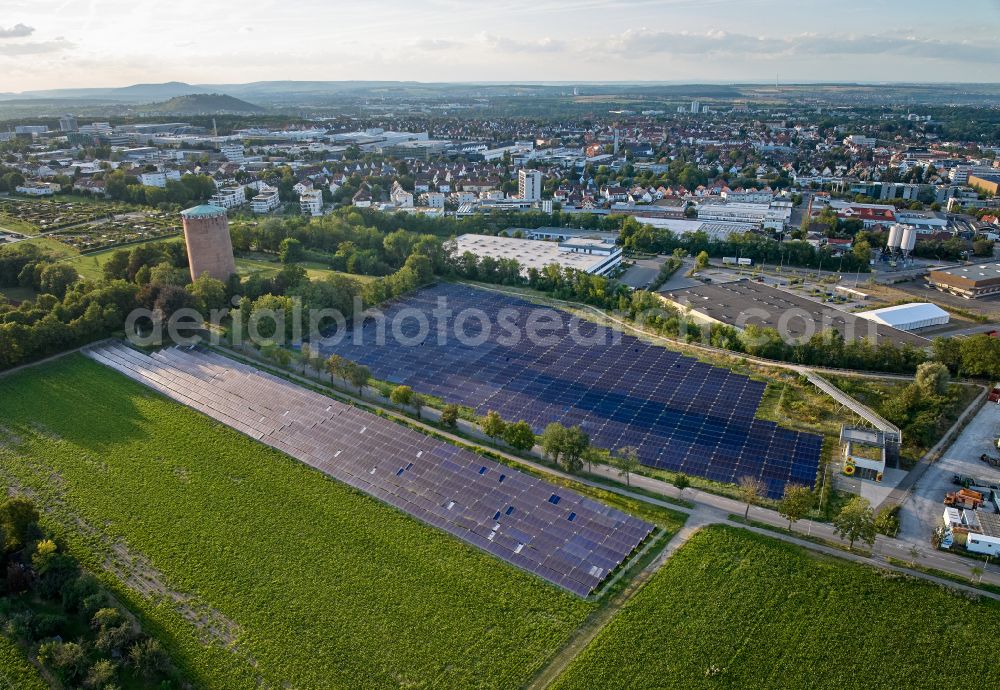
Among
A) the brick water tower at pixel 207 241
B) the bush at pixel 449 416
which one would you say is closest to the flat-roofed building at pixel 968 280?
the bush at pixel 449 416

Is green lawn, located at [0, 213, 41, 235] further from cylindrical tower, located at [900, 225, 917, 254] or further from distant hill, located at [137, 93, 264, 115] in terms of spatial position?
distant hill, located at [137, 93, 264, 115]

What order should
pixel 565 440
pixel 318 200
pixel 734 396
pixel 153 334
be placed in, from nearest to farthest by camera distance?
pixel 565 440, pixel 734 396, pixel 153 334, pixel 318 200

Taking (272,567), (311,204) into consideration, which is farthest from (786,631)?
(311,204)

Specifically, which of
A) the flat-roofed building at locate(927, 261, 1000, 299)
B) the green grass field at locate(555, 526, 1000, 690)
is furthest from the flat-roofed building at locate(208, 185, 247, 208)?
the flat-roofed building at locate(927, 261, 1000, 299)

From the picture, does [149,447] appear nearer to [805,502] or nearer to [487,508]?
[487,508]

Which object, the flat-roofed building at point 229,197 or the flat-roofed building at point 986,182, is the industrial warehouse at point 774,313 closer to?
the flat-roofed building at point 229,197

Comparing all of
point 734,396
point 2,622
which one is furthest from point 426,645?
point 734,396
